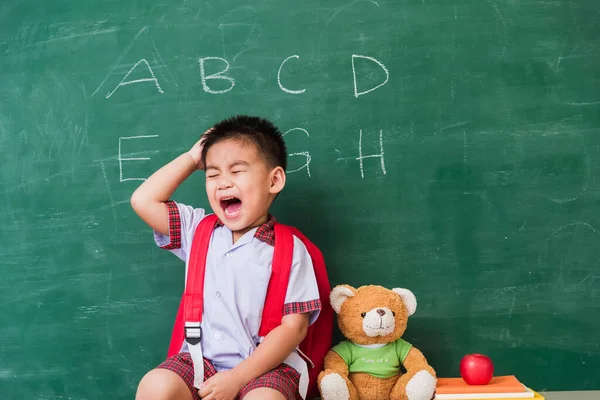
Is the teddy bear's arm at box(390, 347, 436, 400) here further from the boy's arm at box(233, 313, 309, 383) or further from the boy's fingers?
the boy's fingers

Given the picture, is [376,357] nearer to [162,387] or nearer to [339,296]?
[339,296]

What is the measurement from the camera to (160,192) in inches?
60.1

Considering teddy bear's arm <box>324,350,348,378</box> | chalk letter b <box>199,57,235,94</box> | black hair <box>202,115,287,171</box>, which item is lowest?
teddy bear's arm <box>324,350,348,378</box>

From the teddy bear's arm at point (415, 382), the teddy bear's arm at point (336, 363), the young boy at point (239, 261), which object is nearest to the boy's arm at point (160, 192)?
the young boy at point (239, 261)

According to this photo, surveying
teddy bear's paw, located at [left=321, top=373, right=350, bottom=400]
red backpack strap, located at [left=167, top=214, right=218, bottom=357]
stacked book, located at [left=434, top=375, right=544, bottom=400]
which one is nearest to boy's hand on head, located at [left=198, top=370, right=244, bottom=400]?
red backpack strap, located at [left=167, top=214, right=218, bottom=357]

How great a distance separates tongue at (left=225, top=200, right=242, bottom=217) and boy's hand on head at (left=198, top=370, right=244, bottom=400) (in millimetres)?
343

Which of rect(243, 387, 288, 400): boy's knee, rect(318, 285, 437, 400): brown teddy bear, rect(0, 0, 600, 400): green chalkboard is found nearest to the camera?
rect(243, 387, 288, 400): boy's knee

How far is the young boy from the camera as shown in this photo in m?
1.41

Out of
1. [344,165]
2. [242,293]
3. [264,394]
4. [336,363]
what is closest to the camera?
[264,394]

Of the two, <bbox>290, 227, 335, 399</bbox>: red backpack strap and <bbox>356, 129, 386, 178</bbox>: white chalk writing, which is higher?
<bbox>356, 129, 386, 178</bbox>: white chalk writing

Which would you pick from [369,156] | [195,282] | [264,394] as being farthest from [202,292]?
[369,156]

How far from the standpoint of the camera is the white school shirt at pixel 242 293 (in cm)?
145

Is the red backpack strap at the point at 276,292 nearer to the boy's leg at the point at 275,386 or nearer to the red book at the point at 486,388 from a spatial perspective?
the boy's leg at the point at 275,386

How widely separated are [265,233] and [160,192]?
0.26 m
